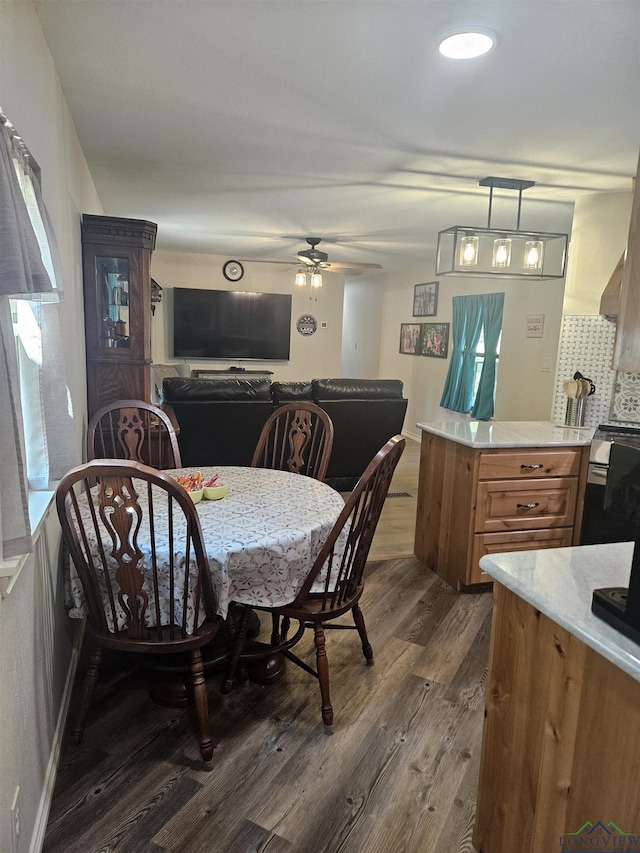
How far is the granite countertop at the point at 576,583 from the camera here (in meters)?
0.98

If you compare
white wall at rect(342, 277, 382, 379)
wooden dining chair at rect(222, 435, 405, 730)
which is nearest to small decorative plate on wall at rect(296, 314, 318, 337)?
white wall at rect(342, 277, 382, 379)

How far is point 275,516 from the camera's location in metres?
2.01

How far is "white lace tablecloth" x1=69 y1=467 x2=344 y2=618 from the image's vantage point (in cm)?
179

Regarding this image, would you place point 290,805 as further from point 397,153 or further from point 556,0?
point 397,153

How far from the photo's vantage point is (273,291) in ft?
26.6

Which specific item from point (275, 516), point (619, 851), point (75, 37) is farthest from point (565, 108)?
Result: point (619, 851)

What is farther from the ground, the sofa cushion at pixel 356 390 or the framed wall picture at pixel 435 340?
the framed wall picture at pixel 435 340

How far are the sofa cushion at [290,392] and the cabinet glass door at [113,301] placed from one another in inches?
57.9

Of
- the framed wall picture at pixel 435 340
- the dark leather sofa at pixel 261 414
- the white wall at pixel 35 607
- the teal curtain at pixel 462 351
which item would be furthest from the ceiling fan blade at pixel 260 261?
the white wall at pixel 35 607

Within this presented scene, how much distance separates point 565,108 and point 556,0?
0.77 metres

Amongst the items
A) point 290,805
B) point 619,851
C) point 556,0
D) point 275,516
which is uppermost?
Answer: point 556,0

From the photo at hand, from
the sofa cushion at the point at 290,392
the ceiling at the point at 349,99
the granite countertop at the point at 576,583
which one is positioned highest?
the ceiling at the point at 349,99

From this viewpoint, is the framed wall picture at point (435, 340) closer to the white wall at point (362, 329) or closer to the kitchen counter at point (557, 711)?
the white wall at point (362, 329)

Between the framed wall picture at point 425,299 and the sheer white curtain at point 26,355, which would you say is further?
the framed wall picture at point 425,299
